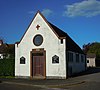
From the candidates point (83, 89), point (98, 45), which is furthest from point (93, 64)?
point (83, 89)

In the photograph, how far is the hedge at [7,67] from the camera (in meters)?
32.7

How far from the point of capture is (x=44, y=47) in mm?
29672

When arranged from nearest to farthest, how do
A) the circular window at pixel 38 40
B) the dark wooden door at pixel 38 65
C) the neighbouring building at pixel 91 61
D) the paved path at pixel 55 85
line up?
the paved path at pixel 55 85 → the dark wooden door at pixel 38 65 → the circular window at pixel 38 40 → the neighbouring building at pixel 91 61

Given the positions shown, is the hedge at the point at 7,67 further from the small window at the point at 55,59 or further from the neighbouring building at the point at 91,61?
the neighbouring building at the point at 91,61

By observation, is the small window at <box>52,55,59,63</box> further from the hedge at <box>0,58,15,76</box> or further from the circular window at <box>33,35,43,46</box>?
the hedge at <box>0,58,15,76</box>

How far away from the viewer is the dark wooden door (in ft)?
97.3

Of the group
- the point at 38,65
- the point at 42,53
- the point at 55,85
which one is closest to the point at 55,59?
the point at 42,53

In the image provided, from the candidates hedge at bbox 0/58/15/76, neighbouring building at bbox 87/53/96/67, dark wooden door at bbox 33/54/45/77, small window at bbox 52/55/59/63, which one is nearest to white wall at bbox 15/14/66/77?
small window at bbox 52/55/59/63

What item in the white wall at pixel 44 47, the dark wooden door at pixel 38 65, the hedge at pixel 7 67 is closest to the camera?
the white wall at pixel 44 47

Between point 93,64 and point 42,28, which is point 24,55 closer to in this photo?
point 42,28

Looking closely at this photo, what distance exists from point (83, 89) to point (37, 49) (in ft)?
40.7

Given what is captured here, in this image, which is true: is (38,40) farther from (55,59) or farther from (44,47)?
(55,59)

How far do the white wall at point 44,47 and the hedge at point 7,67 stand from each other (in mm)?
1288

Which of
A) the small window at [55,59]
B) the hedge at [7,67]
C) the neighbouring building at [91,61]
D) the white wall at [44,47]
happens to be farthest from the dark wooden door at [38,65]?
the neighbouring building at [91,61]
